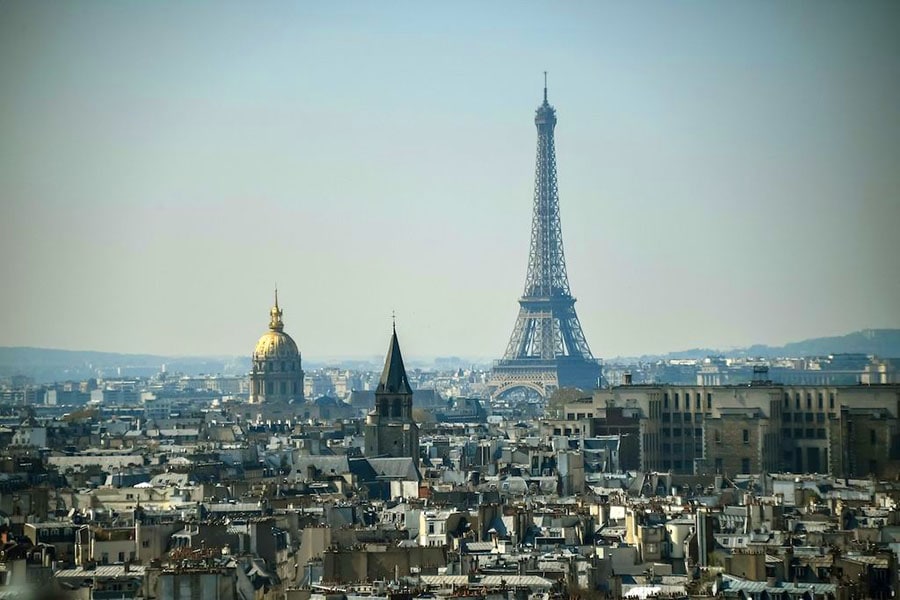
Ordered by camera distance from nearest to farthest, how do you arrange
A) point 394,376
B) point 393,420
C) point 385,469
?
1. point 385,469
2. point 393,420
3. point 394,376

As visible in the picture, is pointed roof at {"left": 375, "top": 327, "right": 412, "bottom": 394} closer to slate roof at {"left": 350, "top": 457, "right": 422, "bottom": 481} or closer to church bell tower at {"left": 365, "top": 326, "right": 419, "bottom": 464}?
church bell tower at {"left": 365, "top": 326, "right": 419, "bottom": 464}

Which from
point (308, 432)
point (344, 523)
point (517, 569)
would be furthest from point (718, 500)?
point (308, 432)

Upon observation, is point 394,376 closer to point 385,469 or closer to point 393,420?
point 393,420

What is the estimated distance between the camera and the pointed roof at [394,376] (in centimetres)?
11631

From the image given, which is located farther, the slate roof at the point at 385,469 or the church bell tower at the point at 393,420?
the church bell tower at the point at 393,420

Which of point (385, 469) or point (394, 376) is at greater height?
point (394, 376)

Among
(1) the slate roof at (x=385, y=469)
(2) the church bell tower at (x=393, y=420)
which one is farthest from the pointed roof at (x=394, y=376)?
(1) the slate roof at (x=385, y=469)

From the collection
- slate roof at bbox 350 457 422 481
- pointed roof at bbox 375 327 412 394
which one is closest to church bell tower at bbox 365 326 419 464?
pointed roof at bbox 375 327 412 394

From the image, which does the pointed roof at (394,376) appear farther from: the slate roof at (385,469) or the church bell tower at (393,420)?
the slate roof at (385,469)

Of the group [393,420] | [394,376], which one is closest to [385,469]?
[393,420]

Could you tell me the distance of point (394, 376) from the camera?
11731 centimetres

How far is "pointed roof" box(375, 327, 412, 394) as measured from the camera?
116 m

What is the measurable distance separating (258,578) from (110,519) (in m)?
20.4

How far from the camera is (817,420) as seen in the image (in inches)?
4604
